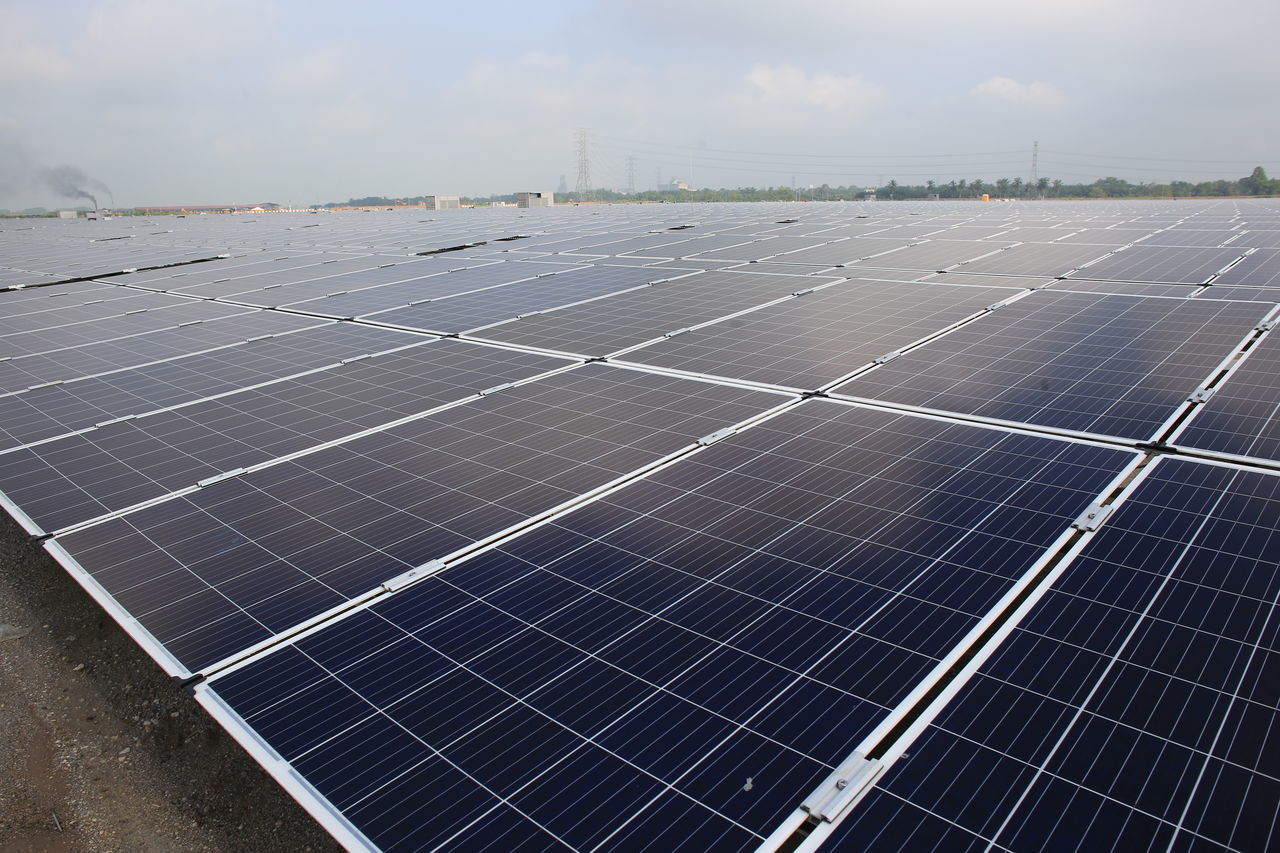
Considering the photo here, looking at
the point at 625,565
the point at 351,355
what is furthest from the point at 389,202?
the point at 625,565

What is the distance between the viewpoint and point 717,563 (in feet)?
27.3

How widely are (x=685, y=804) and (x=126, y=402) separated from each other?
15.2m

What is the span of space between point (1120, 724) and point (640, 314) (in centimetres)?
1618

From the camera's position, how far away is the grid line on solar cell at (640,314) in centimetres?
1819

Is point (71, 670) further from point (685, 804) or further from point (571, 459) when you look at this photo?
point (685, 804)

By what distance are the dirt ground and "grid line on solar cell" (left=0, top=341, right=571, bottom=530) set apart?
246 centimetres

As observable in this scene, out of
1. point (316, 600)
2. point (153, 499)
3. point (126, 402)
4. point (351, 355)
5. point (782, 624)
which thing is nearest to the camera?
point (782, 624)

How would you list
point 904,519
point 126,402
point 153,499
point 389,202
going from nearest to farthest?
point 904,519 → point 153,499 → point 126,402 → point 389,202

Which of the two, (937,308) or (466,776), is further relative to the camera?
(937,308)

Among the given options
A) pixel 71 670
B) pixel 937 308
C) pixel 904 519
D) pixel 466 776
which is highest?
pixel 937 308

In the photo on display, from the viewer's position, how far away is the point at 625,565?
8516mm

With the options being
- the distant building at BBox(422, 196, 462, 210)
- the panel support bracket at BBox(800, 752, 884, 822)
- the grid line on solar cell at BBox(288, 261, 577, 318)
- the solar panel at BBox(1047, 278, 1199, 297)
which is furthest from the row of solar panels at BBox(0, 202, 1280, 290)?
the distant building at BBox(422, 196, 462, 210)

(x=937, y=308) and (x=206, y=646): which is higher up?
(x=937, y=308)

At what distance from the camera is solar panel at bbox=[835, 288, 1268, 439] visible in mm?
12031
